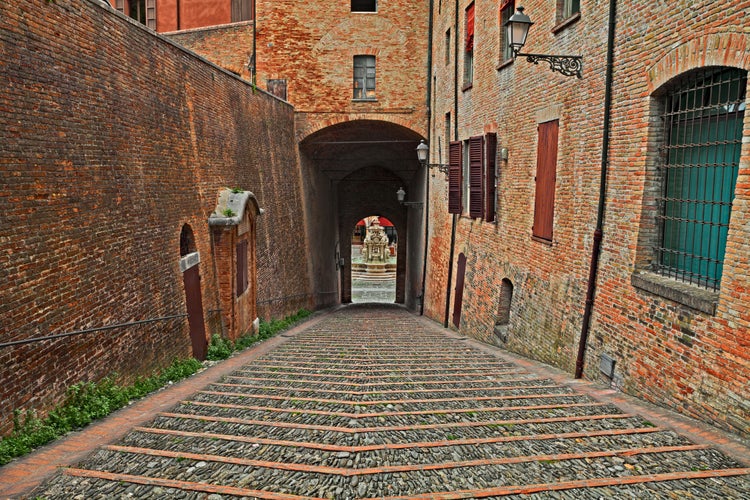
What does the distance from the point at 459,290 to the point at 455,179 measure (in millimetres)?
2699

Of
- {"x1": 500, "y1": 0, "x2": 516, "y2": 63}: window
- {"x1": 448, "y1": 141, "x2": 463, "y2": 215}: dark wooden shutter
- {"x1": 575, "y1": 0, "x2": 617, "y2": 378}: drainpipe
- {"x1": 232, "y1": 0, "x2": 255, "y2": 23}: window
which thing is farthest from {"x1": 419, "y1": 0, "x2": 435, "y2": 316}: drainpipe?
{"x1": 575, "y1": 0, "x2": 617, "y2": 378}: drainpipe

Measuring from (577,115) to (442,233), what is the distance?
9.12 metres

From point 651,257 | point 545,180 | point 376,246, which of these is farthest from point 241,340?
point 376,246

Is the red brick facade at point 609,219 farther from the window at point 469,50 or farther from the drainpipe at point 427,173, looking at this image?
the drainpipe at point 427,173

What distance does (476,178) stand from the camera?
40.9 ft

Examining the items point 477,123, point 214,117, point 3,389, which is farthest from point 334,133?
point 3,389

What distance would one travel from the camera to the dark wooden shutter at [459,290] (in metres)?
14.0

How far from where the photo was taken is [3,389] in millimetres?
4715

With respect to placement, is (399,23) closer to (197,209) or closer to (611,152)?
(197,209)

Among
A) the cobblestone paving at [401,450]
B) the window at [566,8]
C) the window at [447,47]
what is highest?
the window at [447,47]

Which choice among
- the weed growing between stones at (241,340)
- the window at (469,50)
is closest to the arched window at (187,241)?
the weed growing between stones at (241,340)

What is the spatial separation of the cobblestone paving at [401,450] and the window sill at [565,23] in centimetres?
469

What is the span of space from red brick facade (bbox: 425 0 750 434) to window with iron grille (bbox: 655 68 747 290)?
175 mm

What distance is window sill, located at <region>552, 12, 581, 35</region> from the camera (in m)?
7.79
